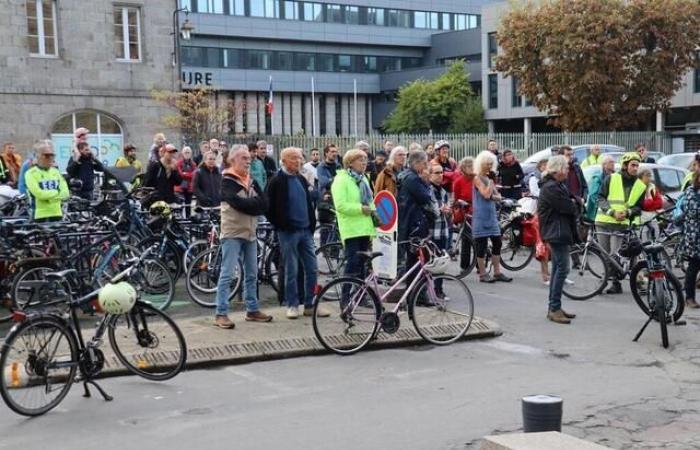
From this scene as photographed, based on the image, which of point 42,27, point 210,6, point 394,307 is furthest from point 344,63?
point 394,307

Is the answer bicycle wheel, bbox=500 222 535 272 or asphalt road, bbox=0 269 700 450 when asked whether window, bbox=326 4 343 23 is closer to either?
bicycle wheel, bbox=500 222 535 272

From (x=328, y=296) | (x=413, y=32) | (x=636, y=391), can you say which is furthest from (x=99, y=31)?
(x=413, y=32)

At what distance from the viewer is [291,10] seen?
76.6 m

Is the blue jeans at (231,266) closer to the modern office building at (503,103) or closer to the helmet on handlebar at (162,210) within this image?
the helmet on handlebar at (162,210)

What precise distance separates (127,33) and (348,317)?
76.4ft

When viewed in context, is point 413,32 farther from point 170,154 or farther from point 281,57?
point 170,154

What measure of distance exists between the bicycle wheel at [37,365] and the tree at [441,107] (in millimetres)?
58276

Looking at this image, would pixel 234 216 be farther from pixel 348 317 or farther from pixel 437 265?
pixel 437 265

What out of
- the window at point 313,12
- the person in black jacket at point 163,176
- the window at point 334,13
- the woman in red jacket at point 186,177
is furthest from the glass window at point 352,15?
the person in black jacket at point 163,176

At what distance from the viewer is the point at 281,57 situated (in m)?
76.9

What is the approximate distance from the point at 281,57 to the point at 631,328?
70.0m

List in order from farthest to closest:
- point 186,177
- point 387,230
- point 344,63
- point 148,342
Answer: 1. point 344,63
2. point 186,177
3. point 387,230
4. point 148,342

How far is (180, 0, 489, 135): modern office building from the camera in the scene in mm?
72938

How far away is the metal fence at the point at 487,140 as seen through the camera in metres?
28.0
